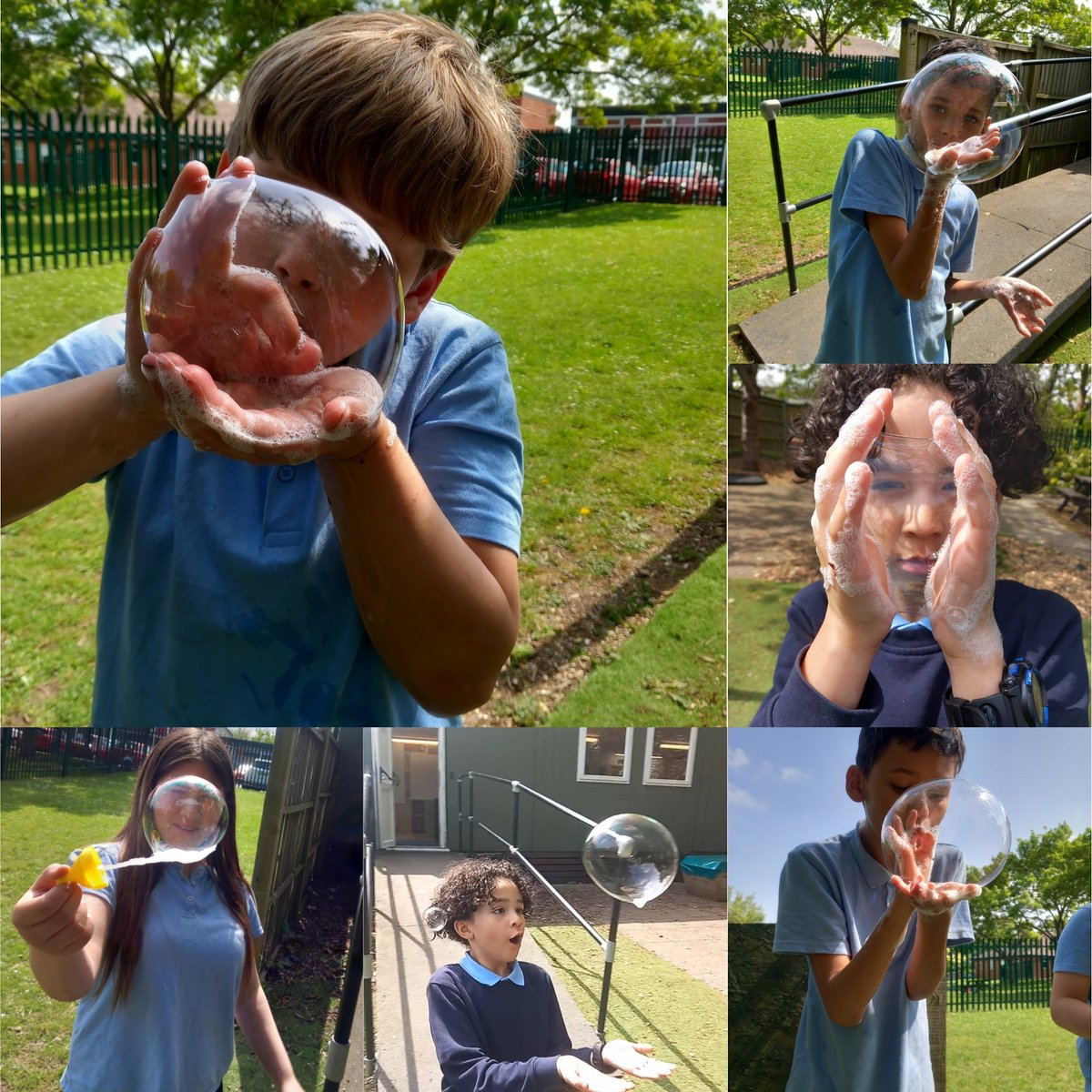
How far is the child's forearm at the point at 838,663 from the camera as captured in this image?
5.31 feet

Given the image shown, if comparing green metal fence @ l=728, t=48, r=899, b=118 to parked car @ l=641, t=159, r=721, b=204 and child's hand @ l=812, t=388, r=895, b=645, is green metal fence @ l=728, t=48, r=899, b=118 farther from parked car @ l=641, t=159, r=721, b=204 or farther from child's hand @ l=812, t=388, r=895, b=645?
child's hand @ l=812, t=388, r=895, b=645

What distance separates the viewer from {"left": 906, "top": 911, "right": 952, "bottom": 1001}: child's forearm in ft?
5.49

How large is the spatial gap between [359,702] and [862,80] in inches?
46.0

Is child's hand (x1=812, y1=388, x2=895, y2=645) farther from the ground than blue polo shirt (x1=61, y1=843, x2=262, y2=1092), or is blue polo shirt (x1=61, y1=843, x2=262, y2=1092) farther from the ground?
child's hand (x1=812, y1=388, x2=895, y2=645)

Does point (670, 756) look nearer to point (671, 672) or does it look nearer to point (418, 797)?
point (671, 672)

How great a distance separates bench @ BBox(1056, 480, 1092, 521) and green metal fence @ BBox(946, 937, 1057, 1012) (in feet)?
2.46

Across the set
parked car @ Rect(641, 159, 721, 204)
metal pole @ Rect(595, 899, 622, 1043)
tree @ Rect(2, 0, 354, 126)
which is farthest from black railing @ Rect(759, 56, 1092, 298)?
metal pole @ Rect(595, 899, 622, 1043)

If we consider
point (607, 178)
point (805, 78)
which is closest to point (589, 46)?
point (607, 178)

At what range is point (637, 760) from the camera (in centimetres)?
172

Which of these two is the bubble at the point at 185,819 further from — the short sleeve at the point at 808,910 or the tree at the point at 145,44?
the tree at the point at 145,44

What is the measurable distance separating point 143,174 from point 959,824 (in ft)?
7.17

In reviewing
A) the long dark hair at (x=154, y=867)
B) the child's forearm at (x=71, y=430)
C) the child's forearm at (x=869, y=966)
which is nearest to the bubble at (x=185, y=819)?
the long dark hair at (x=154, y=867)

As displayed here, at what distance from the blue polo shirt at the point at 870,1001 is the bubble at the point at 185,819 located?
937mm

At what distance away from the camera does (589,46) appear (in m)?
1.85
